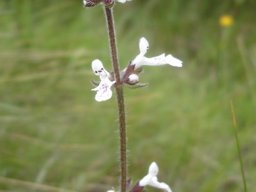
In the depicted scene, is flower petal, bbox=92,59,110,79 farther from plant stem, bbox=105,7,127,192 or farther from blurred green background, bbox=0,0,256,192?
blurred green background, bbox=0,0,256,192

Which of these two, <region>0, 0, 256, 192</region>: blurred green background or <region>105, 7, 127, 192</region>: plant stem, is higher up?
<region>0, 0, 256, 192</region>: blurred green background

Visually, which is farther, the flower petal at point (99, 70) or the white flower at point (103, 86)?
the flower petal at point (99, 70)

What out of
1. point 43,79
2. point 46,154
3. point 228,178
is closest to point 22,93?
point 43,79

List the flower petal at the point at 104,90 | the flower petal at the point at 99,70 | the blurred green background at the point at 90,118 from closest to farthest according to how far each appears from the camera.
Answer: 1. the flower petal at the point at 104,90
2. the flower petal at the point at 99,70
3. the blurred green background at the point at 90,118

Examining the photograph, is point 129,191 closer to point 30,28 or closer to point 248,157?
point 248,157

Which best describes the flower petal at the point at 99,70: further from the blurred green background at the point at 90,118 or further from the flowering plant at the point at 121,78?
the blurred green background at the point at 90,118

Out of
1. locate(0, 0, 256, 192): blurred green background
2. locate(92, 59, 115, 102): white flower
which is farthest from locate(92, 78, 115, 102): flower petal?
locate(0, 0, 256, 192): blurred green background

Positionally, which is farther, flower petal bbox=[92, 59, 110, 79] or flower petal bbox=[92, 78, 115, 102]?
flower petal bbox=[92, 59, 110, 79]

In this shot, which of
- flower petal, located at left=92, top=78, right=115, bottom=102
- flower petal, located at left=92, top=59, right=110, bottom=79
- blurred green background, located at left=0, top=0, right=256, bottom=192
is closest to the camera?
flower petal, located at left=92, top=78, right=115, bottom=102

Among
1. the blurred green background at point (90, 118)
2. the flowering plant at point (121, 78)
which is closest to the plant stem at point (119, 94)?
the flowering plant at point (121, 78)

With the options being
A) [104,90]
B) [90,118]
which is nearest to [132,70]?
[104,90]

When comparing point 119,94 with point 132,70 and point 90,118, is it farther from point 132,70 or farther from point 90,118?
point 90,118
